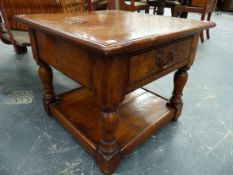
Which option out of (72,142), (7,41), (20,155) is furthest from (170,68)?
(7,41)

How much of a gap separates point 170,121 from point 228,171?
1.19 feet

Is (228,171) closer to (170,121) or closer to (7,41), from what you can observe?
(170,121)

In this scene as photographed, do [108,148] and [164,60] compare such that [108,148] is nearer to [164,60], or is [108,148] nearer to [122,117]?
[122,117]

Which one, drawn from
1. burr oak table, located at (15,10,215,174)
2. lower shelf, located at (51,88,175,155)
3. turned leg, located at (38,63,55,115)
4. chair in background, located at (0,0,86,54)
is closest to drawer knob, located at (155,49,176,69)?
burr oak table, located at (15,10,215,174)

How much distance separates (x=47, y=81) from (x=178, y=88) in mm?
666

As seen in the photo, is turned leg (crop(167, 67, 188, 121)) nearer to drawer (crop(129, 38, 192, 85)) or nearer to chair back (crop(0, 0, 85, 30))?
drawer (crop(129, 38, 192, 85))

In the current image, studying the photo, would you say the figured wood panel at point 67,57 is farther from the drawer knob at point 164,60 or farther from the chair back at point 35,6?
the chair back at point 35,6

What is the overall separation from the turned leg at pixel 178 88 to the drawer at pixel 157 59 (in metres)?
0.11

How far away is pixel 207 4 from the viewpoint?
2348 mm

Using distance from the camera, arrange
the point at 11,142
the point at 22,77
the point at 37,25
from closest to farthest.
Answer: the point at 37,25 < the point at 11,142 < the point at 22,77

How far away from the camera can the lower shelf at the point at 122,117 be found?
0.83 meters

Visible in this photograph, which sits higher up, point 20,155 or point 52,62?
point 52,62

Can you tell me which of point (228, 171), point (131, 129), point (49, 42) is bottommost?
point (228, 171)

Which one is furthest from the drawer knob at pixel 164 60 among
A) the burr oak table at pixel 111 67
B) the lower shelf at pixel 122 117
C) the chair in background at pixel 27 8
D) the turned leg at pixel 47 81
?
the chair in background at pixel 27 8
